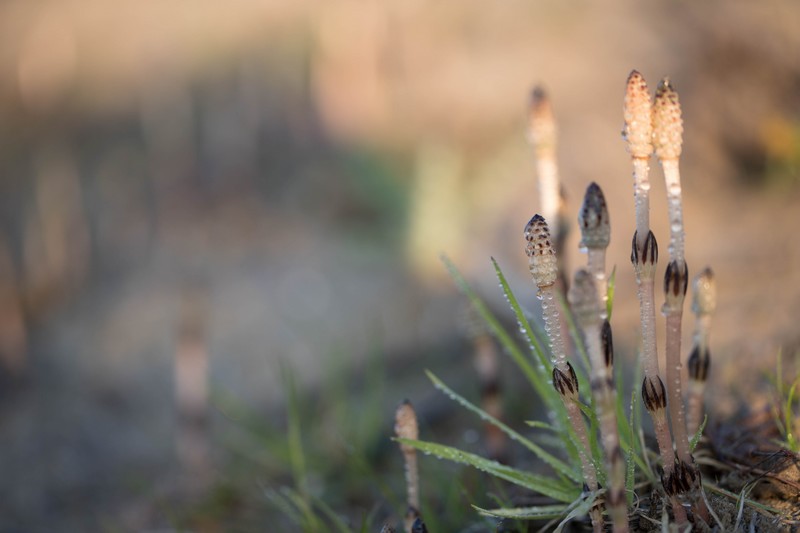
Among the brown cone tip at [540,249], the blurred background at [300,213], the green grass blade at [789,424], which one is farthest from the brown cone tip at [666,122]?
the blurred background at [300,213]

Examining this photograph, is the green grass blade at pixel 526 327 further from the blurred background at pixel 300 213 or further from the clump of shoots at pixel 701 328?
the blurred background at pixel 300 213

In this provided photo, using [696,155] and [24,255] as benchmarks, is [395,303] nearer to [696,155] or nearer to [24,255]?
[696,155]

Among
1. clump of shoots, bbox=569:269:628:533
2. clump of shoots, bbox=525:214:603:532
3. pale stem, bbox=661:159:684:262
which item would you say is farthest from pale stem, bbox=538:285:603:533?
pale stem, bbox=661:159:684:262

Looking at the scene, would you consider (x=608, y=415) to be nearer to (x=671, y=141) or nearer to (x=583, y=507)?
(x=583, y=507)

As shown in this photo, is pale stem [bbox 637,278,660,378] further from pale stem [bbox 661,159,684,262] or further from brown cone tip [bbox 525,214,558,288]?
brown cone tip [bbox 525,214,558,288]

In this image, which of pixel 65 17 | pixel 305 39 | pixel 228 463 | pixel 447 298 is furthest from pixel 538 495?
pixel 65 17
